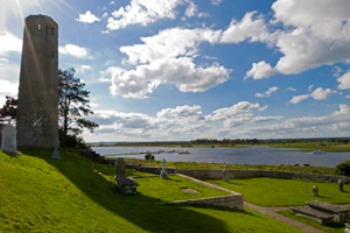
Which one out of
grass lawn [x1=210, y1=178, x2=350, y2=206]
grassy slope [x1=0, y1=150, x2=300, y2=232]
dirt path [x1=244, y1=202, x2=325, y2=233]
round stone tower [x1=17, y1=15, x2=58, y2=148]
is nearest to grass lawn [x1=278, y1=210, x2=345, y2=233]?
dirt path [x1=244, y1=202, x2=325, y2=233]

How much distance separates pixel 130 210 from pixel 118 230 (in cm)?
371

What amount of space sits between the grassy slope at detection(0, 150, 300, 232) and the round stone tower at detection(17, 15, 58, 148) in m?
12.5

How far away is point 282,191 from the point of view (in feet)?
85.5

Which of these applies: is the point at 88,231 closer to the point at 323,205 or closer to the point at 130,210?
the point at 130,210

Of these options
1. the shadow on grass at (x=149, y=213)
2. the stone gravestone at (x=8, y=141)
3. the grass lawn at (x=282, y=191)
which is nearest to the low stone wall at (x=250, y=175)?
the grass lawn at (x=282, y=191)

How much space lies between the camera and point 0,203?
8383mm

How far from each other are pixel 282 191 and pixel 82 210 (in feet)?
65.7

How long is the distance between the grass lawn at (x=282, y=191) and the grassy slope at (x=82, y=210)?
5.44 metres

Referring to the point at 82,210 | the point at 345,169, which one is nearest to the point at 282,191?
the point at 345,169

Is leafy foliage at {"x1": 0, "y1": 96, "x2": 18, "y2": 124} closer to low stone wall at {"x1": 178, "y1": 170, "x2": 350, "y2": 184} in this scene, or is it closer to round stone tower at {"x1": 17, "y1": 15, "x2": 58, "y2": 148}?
round stone tower at {"x1": 17, "y1": 15, "x2": 58, "y2": 148}

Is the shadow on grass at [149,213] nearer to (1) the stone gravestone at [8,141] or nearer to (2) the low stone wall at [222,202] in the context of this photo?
(2) the low stone wall at [222,202]

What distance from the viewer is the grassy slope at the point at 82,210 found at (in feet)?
28.6

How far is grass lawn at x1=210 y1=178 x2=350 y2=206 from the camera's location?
2257 cm

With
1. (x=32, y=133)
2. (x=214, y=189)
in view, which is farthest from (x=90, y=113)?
(x=214, y=189)
